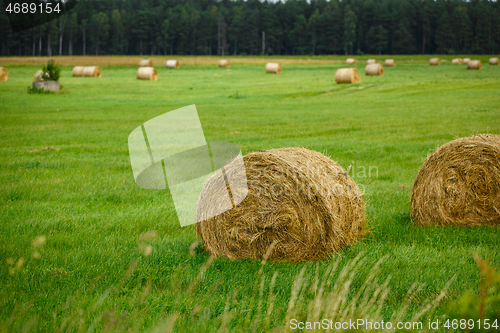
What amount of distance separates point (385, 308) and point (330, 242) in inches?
57.5

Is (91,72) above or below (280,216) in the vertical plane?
above

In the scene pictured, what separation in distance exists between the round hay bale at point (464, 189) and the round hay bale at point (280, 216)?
1899 mm

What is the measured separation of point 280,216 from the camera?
577 centimetres

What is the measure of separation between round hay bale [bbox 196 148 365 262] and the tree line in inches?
4872

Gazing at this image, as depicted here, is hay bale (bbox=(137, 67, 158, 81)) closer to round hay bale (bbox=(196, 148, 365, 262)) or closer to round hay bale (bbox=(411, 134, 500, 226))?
round hay bale (bbox=(411, 134, 500, 226))

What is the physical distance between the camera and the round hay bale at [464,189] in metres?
7.08

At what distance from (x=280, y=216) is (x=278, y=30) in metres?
141

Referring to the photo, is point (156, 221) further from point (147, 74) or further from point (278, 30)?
point (278, 30)

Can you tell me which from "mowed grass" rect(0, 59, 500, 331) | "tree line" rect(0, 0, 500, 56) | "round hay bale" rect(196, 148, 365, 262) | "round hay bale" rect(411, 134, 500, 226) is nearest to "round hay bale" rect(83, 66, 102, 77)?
"mowed grass" rect(0, 59, 500, 331)

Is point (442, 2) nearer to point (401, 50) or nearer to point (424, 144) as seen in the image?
point (401, 50)

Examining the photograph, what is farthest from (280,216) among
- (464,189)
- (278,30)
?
(278,30)

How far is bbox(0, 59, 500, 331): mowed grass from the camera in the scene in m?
4.61

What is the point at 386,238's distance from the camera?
6512 millimetres

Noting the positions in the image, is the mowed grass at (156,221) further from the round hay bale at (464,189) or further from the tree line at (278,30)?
the tree line at (278,30)
